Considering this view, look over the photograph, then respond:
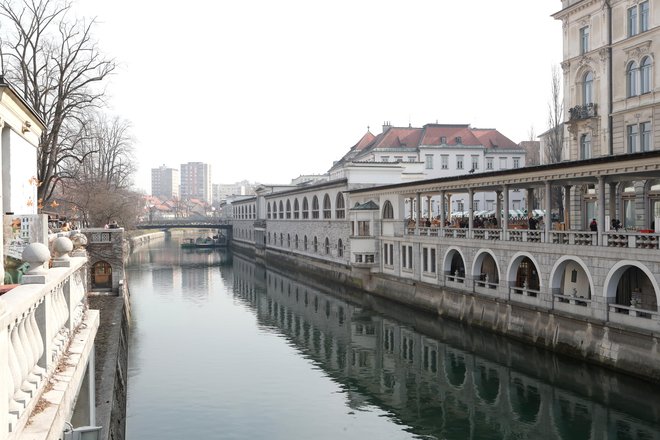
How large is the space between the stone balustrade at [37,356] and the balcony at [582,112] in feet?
98.0

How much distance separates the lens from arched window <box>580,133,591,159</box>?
108 feet

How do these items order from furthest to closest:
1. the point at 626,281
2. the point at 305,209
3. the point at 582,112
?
1. the point at 305,209
2. the point at 582,112
3. the point at 626,281

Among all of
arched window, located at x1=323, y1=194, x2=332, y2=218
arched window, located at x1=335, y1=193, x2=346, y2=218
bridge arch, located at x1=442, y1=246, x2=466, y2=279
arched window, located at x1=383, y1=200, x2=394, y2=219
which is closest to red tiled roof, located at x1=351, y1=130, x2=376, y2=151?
arched window, located at x1=323, y1=194, x2=332, y2=218

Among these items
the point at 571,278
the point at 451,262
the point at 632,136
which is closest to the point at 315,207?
the point at 451,262

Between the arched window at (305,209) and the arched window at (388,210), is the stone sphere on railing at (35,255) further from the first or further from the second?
the arched window at (305,209)

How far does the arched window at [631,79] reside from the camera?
29500 mm

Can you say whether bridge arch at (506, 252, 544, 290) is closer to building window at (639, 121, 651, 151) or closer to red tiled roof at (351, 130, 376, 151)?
building window at (639, 121, 651, 151)

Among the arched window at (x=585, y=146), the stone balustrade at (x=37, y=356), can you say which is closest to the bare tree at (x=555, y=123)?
the arched window at (x=585, y=146)

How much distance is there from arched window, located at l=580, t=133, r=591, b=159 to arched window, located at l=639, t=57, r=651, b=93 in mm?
4348

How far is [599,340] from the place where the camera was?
20500 mm

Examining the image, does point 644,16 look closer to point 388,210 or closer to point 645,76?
point 645,76

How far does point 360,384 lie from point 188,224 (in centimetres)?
7961

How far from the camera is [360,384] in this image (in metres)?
21.7

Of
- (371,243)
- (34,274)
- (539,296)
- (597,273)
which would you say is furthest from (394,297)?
(34,274)
